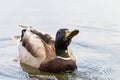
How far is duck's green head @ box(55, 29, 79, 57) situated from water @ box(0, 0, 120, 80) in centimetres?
49

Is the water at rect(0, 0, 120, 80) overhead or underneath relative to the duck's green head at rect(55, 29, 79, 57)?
underneath

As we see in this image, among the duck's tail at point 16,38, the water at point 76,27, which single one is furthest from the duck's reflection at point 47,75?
the duck's tail at point 16,38

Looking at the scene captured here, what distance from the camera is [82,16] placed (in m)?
14.1

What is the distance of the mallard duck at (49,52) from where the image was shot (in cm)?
1013

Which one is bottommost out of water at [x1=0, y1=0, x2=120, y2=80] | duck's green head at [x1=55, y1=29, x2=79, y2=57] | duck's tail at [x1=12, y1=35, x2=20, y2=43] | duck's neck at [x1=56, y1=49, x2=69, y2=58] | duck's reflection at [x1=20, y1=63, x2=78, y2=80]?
duck's reflection at [x1=20, y1=63, x2=78, y2=80]

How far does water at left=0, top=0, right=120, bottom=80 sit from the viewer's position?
400 inches

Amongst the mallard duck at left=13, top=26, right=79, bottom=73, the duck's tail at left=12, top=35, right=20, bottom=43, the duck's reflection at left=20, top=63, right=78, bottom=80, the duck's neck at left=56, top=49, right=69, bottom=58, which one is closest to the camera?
the duck's reflection at left=20, top=63, right=78, bottom=80

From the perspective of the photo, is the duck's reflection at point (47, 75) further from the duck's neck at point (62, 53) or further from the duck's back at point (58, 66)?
the duck's neck at point (62, 53)

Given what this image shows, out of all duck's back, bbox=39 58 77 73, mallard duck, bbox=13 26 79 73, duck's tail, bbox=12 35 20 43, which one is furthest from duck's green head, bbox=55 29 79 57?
duck's tail, bbox=12 35 20 43

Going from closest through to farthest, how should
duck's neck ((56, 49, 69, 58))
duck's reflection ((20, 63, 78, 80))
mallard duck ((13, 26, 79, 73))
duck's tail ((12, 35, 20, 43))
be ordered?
duck's reflection ((20, 63, 78, 80)) < mallard duck ((13, 26, 79, 73)) < duck's neck ((56, 49, 69, 58)) < duck's tail ((12, 35, 20, 43))

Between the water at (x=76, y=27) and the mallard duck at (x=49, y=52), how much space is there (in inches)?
5.4

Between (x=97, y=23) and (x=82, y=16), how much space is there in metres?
0.72

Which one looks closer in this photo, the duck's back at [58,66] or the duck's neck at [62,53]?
the duck's back at [58,66]

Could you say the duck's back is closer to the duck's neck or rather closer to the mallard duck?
the mallard duck
